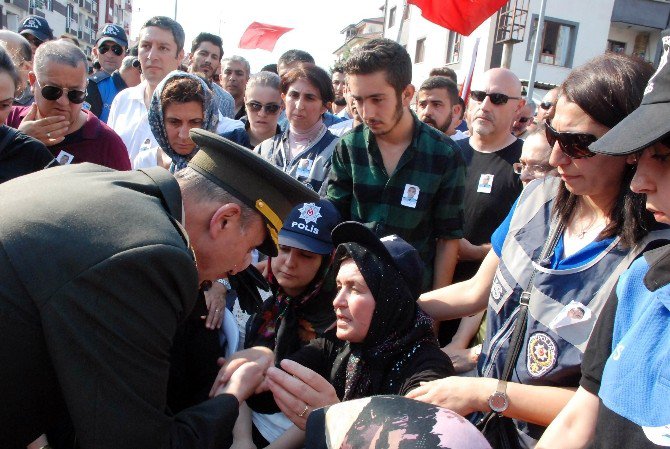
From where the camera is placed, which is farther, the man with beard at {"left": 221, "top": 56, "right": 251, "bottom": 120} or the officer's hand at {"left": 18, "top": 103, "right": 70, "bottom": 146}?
the man with beard at {"left": 221, "top": 56, "right": 251, "bottom": 120}

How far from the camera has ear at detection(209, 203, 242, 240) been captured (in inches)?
66.1

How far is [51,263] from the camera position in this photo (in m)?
1.24

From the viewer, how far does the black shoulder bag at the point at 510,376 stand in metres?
1.77

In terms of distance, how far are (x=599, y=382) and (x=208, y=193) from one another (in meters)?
1.18

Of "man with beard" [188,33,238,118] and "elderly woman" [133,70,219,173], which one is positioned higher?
"man with beard" [188,33,238,118]

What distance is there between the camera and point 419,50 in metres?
28.7

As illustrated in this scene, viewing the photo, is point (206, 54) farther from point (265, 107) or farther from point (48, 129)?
point (48, 129)

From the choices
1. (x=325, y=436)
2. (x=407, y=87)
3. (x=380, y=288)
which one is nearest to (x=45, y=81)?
(x=407, y=87)

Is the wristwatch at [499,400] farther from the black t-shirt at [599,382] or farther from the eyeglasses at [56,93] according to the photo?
the eyeglasses at [56,93]

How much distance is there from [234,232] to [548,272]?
3.20ft

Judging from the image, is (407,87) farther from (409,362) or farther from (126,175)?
(126,175)

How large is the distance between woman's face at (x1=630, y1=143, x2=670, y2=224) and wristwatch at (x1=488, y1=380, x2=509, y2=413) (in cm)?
67

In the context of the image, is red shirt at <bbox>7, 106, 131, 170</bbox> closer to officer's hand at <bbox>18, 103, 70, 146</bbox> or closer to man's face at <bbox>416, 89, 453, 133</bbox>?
officer's hand at <bbox>18, 103, 70, 146</bbox>

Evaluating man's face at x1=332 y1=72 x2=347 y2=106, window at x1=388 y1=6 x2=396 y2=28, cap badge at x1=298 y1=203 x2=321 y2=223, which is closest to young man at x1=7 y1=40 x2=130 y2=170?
cap badge at x1=298 y1=203 x2=321 y2=223
